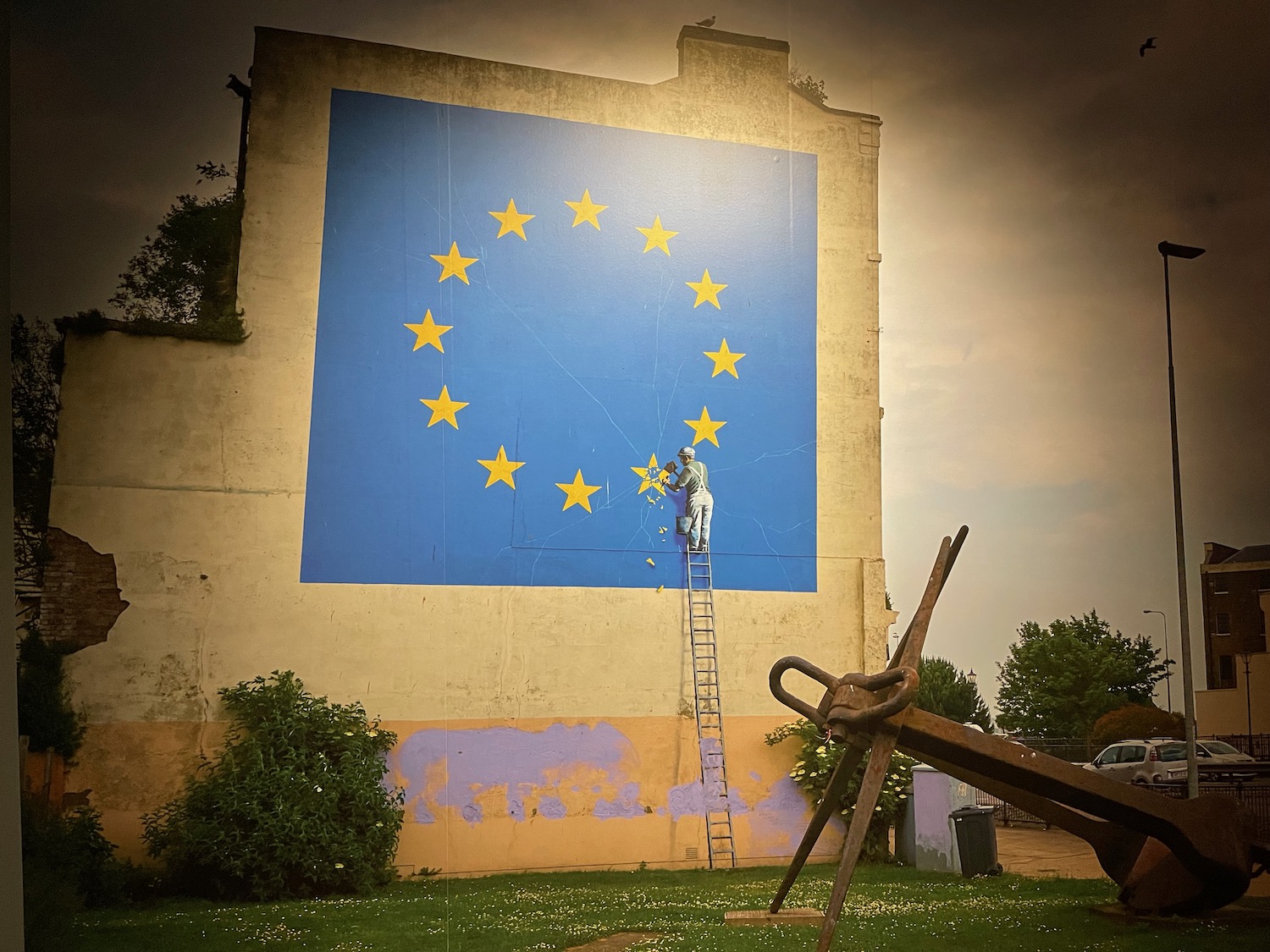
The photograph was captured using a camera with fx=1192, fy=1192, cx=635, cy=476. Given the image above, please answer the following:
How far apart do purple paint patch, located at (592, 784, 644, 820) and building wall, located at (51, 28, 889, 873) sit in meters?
0.03

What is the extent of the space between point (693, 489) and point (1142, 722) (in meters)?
3.60

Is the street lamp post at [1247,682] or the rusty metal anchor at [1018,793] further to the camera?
the street lamp post at [1247,682]

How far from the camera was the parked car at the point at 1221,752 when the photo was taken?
25.5 feet

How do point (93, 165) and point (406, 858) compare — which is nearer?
point (93, 165)

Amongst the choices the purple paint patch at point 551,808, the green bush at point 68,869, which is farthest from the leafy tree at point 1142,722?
the green bush at point 68,869

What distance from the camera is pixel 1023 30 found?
26.3 ft

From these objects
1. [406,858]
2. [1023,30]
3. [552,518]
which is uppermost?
[1023,30]

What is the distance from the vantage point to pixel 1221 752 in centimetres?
798

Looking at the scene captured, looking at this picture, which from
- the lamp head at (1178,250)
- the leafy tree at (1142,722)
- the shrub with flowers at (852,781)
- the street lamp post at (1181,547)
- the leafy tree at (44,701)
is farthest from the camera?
the shrub with flowers at (852,781)

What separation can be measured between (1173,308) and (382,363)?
538cm

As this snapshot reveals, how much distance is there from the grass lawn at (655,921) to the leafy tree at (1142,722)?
5.14 ft

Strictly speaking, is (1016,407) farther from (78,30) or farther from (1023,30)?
(78,30)

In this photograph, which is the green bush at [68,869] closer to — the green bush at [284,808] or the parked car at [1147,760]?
the green bush at [284,808]

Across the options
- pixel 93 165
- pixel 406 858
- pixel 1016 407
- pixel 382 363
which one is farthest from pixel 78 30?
pixel 1016 407
